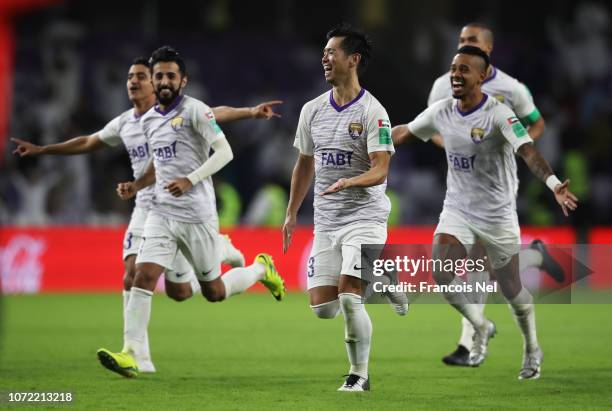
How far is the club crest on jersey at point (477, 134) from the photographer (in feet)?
30.6

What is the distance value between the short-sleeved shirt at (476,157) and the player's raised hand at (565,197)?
1.12 m

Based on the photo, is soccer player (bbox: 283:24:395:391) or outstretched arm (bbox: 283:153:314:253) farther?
outstretched arm (bbox: 283:153:314:253)

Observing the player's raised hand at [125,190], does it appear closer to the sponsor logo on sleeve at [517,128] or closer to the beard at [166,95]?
the beard at [166,95]

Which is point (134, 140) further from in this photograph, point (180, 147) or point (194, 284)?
point (194, 284)

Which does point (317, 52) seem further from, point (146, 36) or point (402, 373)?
point (402, 373)

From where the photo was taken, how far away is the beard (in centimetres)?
944

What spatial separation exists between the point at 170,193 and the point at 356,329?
204cm

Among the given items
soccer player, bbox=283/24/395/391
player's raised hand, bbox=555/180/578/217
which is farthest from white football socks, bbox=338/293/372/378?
player's raised hand, bbox=555/180/578/217

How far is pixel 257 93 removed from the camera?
22.0 meters

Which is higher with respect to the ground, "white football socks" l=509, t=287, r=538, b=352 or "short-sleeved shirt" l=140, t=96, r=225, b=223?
"short-sleeved shirt" l=140, t=96, r=225, b=223

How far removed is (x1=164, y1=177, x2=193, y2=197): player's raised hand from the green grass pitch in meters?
1.37

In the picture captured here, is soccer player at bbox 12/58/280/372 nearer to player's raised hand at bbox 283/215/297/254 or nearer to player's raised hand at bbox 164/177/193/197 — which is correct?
player's raised hand at bbox 164/177/193/197

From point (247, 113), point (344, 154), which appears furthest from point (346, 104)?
point (247, 113)

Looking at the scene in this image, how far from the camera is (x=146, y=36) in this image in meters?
22.2
